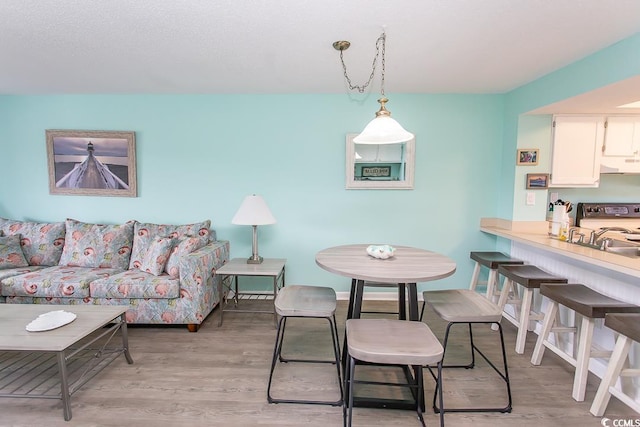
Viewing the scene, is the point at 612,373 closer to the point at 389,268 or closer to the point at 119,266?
the point at 389,268

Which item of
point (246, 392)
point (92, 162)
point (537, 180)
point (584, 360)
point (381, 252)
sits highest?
point (92, 162)

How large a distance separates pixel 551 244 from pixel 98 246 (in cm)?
409

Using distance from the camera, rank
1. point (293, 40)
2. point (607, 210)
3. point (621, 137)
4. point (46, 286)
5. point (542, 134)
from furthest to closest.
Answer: point (607, 210) → point (542, 134) → point (621, 137) → point (46, 286) → point (293, 40)

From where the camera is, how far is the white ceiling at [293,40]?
161 cm

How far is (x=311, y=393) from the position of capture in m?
1.85

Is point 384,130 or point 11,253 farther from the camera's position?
point 11,253

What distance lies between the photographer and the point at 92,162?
328 cm

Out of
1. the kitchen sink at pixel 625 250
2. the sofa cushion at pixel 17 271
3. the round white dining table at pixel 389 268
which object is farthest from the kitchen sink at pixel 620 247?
the sofa cushion at pixel 17 271

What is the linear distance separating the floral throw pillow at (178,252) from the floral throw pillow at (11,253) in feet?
4.91

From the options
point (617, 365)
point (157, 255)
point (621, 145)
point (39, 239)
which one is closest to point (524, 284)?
point (617, 365)

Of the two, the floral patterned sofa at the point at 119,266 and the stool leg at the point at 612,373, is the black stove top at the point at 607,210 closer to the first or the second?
the stool leg at the point at 612,373

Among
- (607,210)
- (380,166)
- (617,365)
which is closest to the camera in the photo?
(617,365)

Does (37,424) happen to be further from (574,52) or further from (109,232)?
(574,52)

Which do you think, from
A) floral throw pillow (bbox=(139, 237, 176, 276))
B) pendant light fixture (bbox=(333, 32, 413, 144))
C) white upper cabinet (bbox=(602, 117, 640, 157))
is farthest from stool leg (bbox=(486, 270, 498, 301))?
floral throw pillow (bbox=(139, 237, 176, 276))
